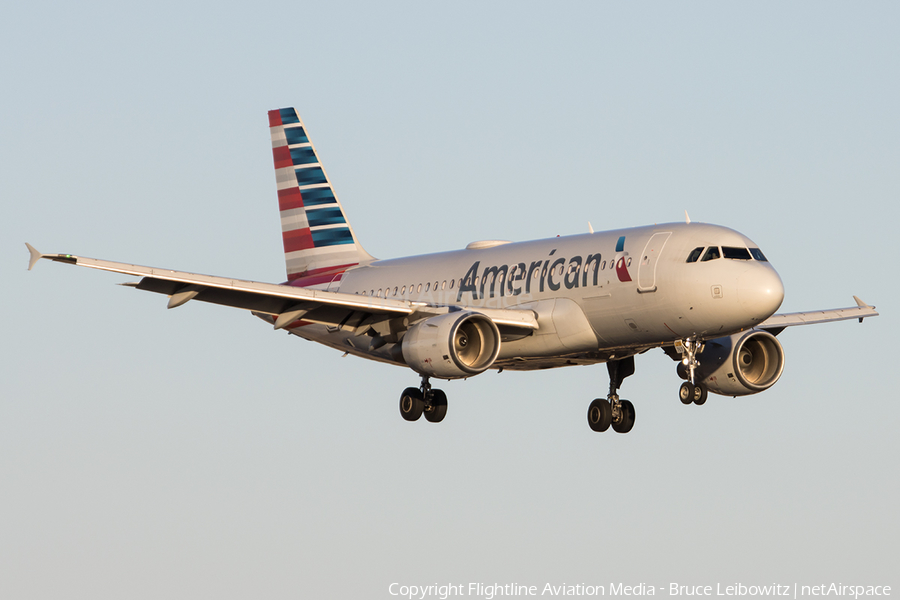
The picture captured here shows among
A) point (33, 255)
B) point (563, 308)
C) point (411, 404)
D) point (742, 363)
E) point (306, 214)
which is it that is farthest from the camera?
point (306, 214)

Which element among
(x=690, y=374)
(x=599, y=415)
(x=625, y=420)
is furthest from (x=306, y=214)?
(x=690, y=374)

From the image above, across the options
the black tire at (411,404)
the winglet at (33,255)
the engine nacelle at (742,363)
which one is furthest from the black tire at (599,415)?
the winglet at (33,255)

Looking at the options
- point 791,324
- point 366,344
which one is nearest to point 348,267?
point 366,344

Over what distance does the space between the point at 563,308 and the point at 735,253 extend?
564 centimetres

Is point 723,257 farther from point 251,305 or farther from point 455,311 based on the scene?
point 251,305

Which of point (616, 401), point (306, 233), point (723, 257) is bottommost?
point (616, 401)

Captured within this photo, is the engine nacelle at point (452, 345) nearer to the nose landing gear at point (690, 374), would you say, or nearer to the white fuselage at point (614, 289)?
the white fuselage at point (614, 289)

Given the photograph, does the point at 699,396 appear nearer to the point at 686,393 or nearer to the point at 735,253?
the point at 686,393

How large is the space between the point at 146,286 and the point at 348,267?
15.5 metres

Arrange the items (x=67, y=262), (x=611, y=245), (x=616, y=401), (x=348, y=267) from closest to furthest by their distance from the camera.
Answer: (x=67, y=262), (x=611, y=245), (x=616, y=401), (x=348, y=267)

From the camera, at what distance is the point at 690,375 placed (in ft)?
138

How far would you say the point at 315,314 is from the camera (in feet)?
147

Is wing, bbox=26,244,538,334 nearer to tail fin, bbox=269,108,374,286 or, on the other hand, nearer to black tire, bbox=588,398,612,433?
black tire, bbox=588,398,612,433

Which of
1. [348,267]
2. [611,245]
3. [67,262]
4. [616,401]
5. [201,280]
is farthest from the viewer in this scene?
[348,267]
